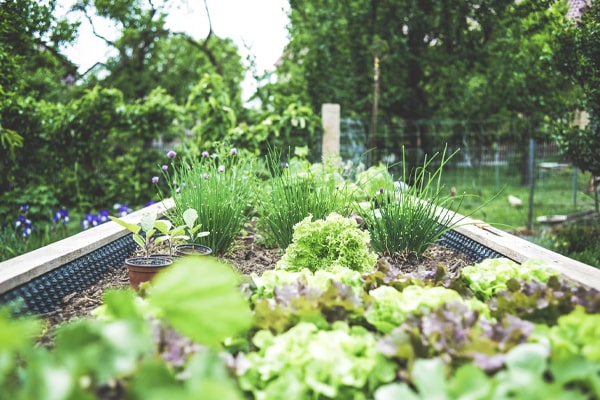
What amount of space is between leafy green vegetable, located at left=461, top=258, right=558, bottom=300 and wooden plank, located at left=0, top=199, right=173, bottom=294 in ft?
5.64

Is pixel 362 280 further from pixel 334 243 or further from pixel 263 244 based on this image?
pixel 263 244

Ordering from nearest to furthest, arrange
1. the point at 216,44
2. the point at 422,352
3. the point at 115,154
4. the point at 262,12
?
the point at 422,352
the point at 115,154
the point at 262,12
the point at 216,44

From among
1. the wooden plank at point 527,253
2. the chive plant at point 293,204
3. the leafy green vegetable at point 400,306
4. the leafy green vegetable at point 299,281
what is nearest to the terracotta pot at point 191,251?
the chive plant at point 293,204

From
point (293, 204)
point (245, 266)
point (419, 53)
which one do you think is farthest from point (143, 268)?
point (419, 53)

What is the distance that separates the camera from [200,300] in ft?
3.31

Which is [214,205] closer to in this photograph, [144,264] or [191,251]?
[191,251]

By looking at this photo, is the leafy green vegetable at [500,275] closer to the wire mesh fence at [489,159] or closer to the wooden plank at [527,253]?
the wooden plank at [527,253]

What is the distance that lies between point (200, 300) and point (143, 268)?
1286 mm

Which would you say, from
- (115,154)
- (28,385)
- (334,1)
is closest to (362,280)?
(28,385)

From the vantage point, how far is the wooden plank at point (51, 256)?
1.96 metres

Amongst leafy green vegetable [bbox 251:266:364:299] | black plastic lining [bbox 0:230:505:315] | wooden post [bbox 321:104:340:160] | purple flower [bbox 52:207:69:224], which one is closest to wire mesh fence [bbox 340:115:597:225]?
wooden post [bbox 321:104:340:160]

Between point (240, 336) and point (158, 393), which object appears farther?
point (240, 336)

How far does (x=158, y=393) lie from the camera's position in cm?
84

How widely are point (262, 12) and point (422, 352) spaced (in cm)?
861
